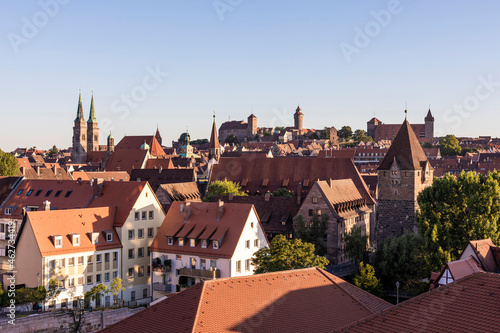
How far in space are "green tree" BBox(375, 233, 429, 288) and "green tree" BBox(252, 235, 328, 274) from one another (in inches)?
333

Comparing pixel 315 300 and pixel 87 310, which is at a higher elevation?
pixel 315 300

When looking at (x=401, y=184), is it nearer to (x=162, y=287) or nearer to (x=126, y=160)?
(x=162, y=287)

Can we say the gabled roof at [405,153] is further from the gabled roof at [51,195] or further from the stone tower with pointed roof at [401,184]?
the gabled roof at [51,195]

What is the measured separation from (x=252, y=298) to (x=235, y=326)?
5.02ft

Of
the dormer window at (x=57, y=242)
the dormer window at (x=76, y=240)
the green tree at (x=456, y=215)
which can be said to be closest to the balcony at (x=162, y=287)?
the dormer window at (x=76, y=240)

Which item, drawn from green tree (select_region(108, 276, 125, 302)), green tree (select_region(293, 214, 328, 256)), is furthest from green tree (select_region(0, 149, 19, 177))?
green tree (select_region(108, 276, 125, 302))

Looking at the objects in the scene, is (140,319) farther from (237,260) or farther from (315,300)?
(237,260)

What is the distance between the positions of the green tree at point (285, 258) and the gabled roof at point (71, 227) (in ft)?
39.4

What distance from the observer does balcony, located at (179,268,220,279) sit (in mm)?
44550

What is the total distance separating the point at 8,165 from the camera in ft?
281

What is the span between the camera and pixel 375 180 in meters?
95.4

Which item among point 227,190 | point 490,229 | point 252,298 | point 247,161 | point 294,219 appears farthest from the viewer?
point 247,161

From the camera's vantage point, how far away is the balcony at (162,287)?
1826 inches

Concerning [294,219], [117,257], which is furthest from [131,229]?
[294,219]
